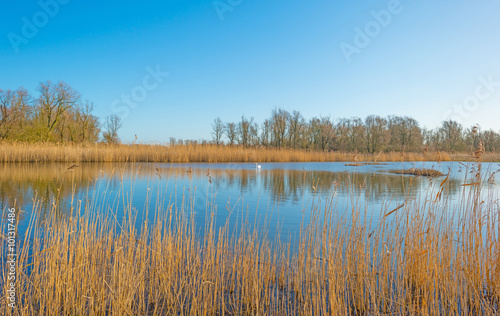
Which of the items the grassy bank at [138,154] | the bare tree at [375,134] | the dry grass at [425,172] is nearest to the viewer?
the dry grass at [425,172]

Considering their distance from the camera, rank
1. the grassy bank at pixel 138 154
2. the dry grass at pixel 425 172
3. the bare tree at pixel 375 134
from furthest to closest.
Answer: the bare tree at pixel 375 134 → the grassy bank at pixel 138 154 → the dry grass at pixel 425 172

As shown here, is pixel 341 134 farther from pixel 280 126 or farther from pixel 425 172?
pixel 425 172

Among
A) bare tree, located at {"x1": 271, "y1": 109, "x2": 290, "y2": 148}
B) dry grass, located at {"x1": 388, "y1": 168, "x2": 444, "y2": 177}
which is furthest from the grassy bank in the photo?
bare tree, located at {"x1": 271, "y1": 109, "x2": 290, "y2": 148}

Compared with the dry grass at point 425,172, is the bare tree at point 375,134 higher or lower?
higher

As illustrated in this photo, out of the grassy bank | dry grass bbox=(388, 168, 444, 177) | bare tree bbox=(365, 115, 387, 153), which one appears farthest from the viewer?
bare tree bbox=(365, 115, 387, 153)

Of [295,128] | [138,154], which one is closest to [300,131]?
[295,128]

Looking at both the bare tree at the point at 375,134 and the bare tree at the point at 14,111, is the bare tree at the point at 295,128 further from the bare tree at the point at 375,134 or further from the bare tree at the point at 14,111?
the bare tree at the point at 14,111

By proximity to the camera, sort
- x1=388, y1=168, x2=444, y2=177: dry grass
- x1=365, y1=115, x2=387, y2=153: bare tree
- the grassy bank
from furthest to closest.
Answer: x1=365, y1=115, x2=387, y2=153: bare tree < the grassy bank < x1=388, y1=168, x2=444, y2=177: dry grass

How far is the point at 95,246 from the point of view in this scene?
335cm

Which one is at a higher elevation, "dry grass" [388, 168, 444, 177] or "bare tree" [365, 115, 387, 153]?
"bare tree" [365, 115, 387, 153]

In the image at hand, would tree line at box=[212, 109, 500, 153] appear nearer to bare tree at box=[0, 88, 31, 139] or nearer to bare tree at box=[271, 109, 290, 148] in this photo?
bare tree at box=[271, 109, 290, 148]

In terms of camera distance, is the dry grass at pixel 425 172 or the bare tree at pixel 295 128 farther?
the bare tree at pixel 295 128

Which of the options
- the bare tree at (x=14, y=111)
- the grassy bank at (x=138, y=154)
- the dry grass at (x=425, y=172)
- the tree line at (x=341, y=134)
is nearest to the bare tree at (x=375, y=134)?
the tree line at (x=341, y=134)

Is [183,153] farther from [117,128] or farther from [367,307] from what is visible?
[117,128]
